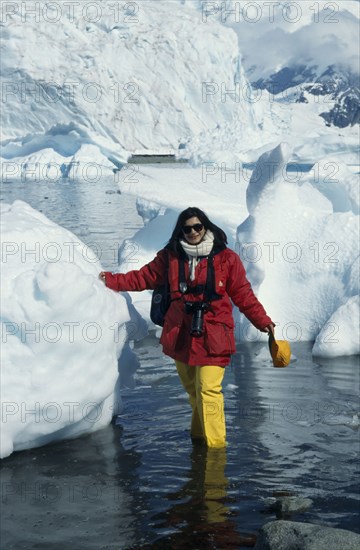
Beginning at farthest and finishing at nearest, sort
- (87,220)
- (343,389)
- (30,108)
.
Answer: (30,108) < (87,220) < (343,389)

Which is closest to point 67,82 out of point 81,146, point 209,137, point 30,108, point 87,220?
point 30,108

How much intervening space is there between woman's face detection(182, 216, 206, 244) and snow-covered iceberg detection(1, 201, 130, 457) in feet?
2.21

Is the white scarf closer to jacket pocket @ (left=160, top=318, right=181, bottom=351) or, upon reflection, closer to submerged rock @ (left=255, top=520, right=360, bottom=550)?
jacket pocket @ (left=160, top=318, right=181, bottom=351)

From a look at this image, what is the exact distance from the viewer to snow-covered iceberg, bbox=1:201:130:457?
4.66 m

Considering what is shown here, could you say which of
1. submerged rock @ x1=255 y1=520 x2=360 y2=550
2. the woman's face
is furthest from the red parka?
submerged rock @ x1=255 y1=520 x2=360 y2=550

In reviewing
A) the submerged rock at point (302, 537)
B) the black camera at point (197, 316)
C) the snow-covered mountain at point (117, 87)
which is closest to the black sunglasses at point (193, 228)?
the black camera at point (197, 316)

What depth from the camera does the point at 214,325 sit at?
15.2 feet

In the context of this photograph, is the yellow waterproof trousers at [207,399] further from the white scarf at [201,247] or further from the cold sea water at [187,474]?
the white scarf at [201,247]

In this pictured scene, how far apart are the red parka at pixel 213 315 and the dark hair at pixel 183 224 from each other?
0.20ft

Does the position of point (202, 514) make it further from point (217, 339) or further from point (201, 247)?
point (201, 247)

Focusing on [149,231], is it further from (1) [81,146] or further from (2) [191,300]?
(1) [81,146]

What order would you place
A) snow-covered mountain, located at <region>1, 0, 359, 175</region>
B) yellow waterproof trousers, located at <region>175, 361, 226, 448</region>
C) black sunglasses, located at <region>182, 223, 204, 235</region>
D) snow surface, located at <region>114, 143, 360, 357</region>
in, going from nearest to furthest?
1. black sunglasses, located at <region>182, 223, 204, 235</region>
2. yellow waterproof trousers, located at <region>175, 361, 226, 448</region>
3. snow surface, located at <region>114, 143, 360, 357</region>
4. snow-covered mountain, located at <region>1, 0, 359, 175</region>

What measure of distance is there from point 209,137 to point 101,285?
122ft

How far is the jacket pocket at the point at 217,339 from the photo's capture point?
4.59 metres
